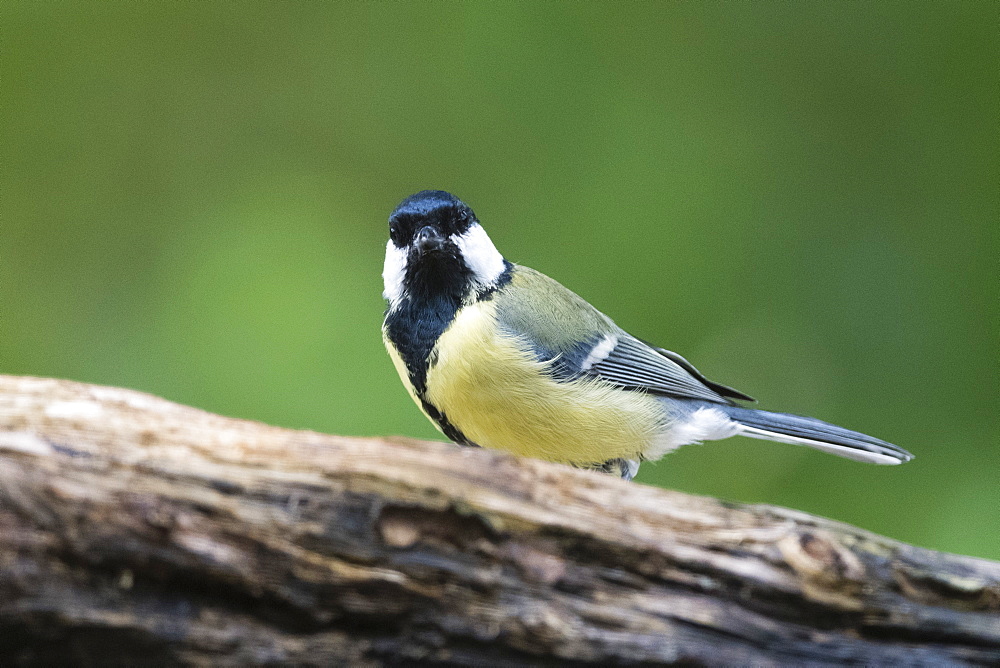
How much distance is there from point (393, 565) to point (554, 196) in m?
1.75

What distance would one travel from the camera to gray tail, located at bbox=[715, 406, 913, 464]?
150 cm

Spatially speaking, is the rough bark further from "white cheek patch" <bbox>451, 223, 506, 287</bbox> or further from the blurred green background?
the blurred green background

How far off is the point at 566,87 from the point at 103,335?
1.62 metres

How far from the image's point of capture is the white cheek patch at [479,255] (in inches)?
63.1

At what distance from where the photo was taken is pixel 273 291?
238 cm

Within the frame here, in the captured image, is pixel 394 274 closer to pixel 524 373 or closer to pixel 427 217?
pixel 427 217

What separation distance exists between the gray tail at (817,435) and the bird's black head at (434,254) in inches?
24.3

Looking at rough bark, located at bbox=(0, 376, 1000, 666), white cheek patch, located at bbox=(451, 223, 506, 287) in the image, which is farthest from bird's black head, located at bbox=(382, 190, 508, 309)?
rough bark, located at bbox=(0, 376, 1000, 666)

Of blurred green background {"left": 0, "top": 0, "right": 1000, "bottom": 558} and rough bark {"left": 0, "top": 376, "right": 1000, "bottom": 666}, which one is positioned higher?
blurred green background {"left": 0, "top": 0, "right": 1000, "bottom": 558}

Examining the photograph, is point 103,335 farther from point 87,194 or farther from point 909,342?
point 909,342

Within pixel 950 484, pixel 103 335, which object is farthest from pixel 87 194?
pixel 950 484

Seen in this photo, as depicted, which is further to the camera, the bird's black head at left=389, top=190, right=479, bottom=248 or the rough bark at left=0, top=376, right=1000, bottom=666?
the bird's black head at left=389, top=190, right=479, bottom=248

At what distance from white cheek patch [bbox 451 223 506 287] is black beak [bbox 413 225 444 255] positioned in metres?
0.07

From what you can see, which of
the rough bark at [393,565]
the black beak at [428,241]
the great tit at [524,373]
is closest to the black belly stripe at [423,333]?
the great tit at [524,373]
